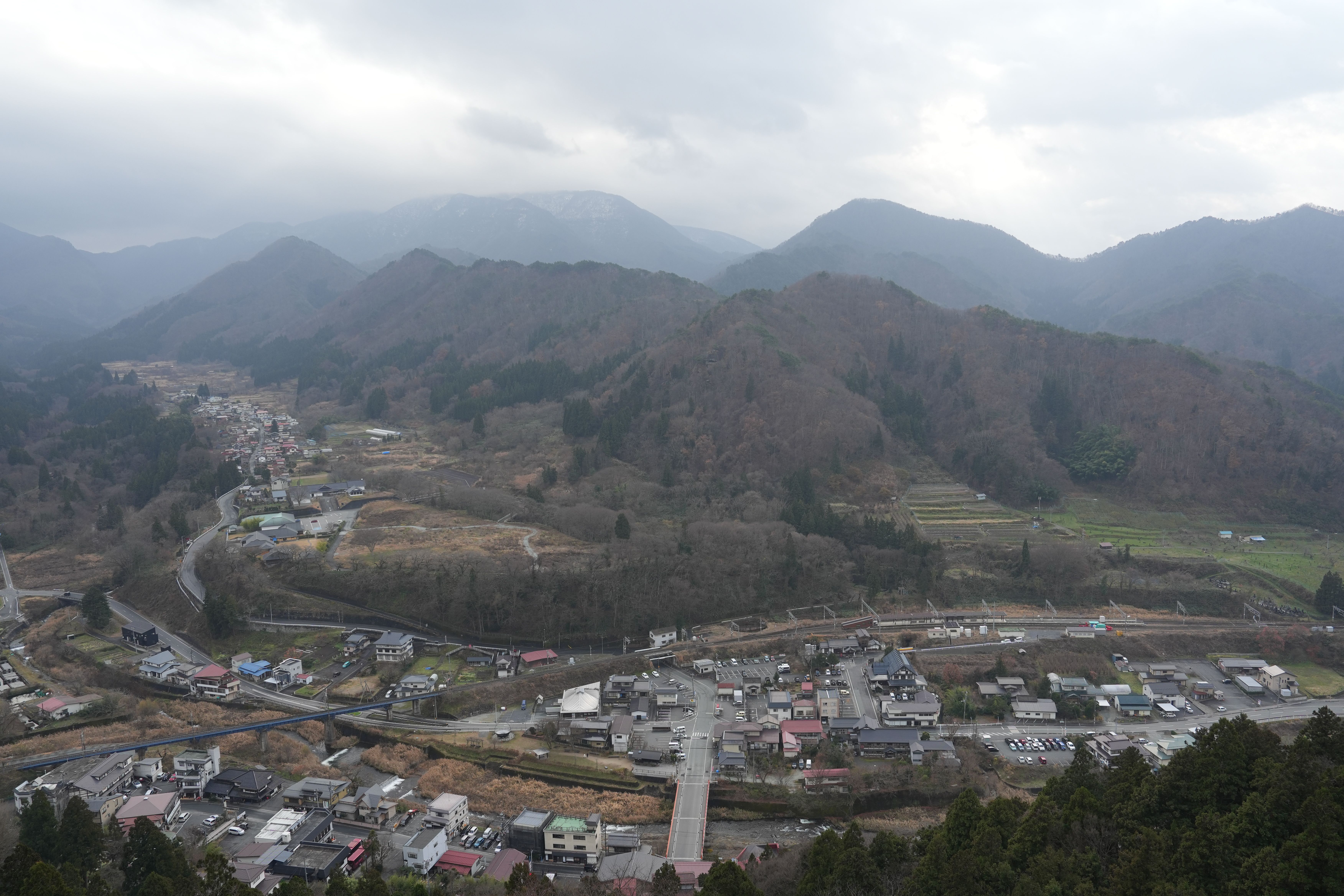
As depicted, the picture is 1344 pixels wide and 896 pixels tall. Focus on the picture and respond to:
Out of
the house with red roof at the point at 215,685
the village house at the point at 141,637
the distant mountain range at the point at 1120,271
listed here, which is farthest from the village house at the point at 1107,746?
the distant mountain range at the point at 1120,271

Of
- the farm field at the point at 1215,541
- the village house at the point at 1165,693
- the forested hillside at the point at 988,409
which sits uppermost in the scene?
the forested hillside at the point at 988,409

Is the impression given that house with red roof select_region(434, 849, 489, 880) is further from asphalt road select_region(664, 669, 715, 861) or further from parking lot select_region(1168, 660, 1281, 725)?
parking lot select_region(1168, 660, 1281, 725)

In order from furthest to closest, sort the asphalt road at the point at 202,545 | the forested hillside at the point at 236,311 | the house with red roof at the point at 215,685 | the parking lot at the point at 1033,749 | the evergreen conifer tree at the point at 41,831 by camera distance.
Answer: the forested hillside at the point at 236,311 < the asphalt road at the point at 202,545 < the house with red roof at the point at 215,685 < the parking lot at the point at 1033,749 < the evergreen conifer tree at the point at 41,831

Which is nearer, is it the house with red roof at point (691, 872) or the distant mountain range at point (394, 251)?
the house with red roof at point (691, 872)

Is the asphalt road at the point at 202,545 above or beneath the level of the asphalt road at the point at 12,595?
above

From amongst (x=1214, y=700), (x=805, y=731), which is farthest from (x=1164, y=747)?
(x=805, y=731)

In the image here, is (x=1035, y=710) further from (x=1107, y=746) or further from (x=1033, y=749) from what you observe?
(x=1107, y=746)

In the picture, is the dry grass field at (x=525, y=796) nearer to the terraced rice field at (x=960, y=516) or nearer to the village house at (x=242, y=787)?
the village house at (x=242, y=787)
